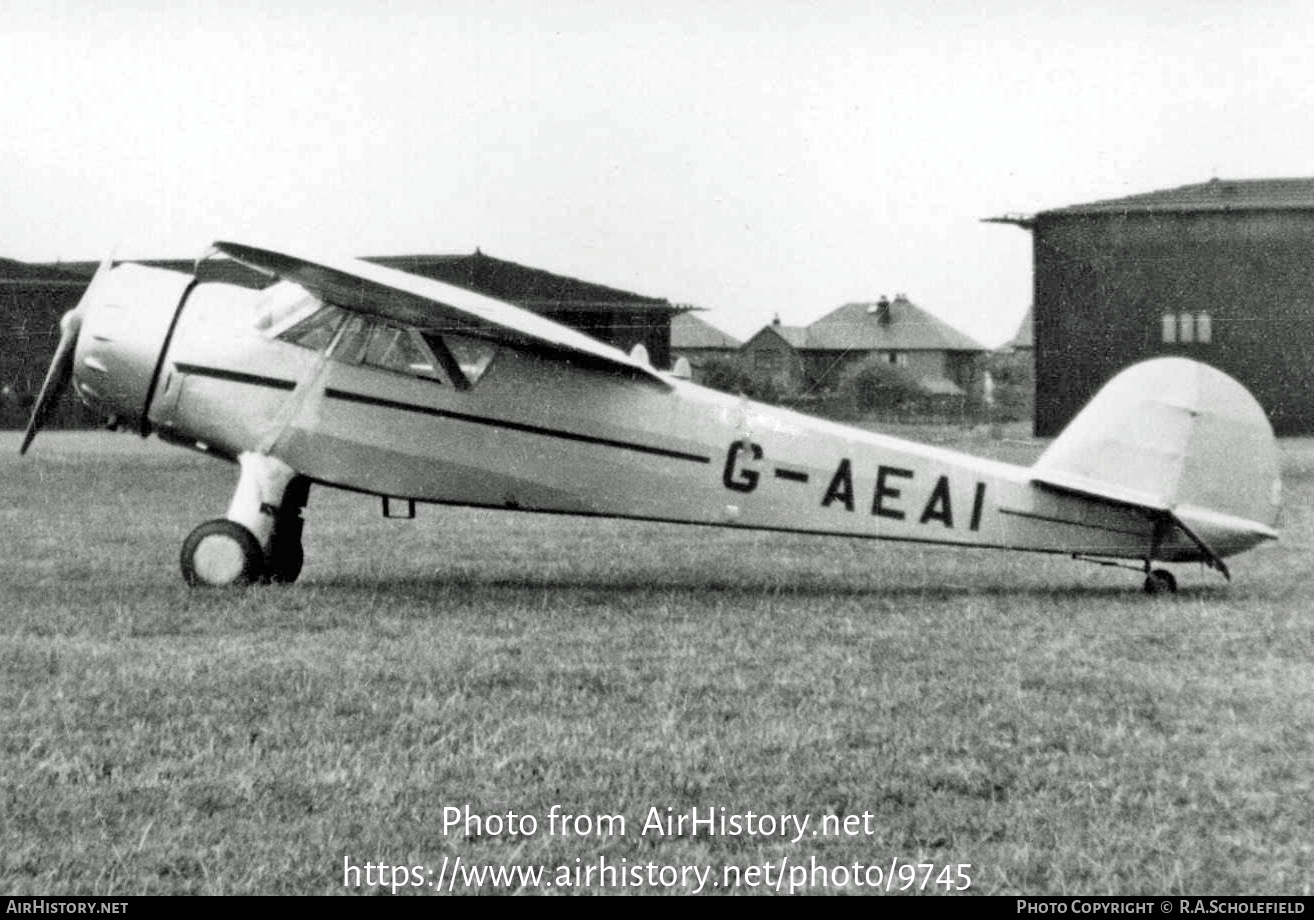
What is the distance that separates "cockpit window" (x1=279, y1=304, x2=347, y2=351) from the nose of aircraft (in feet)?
2.28

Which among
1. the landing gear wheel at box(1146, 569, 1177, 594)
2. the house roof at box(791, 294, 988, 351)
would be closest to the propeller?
the landing gear wheel at box(1146, 569, 1177, 594)

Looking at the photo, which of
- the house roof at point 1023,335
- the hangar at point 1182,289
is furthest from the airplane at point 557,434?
the house roof at point 1023,335

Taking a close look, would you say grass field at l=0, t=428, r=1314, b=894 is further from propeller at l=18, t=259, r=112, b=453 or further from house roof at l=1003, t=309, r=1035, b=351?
house roof at l=1003, t=309, r=1035, b=351

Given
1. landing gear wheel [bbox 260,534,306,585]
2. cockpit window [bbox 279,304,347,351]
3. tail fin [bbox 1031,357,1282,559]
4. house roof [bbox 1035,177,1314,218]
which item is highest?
house roof [bbox 1035,177,1314,218]

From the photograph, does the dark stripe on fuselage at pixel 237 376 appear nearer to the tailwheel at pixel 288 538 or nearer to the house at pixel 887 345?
the tailwheel at pixel 288 538

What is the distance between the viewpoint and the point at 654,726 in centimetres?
484

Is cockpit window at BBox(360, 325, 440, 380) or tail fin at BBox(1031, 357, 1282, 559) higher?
cockpit window at BBox(360, 325, 440, 380)

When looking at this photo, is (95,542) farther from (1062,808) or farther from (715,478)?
(1062,808)

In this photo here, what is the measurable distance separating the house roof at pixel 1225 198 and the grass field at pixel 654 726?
18265 millimetres

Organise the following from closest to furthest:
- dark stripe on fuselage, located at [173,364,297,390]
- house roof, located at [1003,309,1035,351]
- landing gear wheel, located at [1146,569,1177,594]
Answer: dark stripe on fuselage, located at [173,364,297,390] → landing gear wheel, located at [1146,569,1177,594] → house roof, located at [1003,309,1035,351]

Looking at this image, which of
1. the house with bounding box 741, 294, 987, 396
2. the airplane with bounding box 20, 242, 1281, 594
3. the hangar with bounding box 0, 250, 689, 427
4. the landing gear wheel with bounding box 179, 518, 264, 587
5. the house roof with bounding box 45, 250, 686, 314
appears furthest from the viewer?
the house with bounding box 741, 294, 987, 396

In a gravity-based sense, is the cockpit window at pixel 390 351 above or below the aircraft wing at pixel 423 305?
below

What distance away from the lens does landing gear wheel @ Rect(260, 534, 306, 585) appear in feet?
28.1

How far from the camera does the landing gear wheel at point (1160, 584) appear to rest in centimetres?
848
